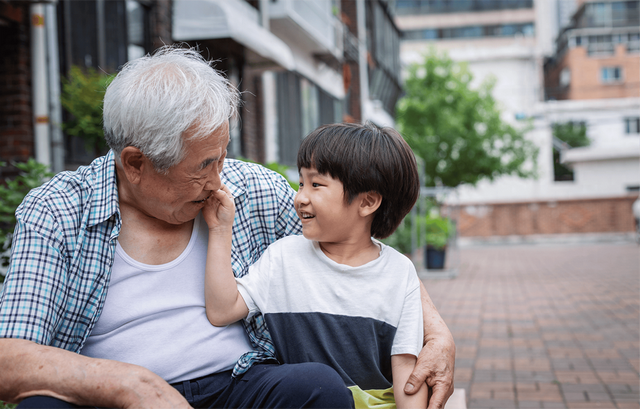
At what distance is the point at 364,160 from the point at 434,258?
10813 millimetres

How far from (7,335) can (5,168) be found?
15.5ft

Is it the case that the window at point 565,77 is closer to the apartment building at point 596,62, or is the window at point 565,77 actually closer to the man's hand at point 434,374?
the apartment building at point 596,62

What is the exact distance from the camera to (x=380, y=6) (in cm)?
2155

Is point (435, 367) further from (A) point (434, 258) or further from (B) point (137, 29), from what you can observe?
(A) point (434, 258)

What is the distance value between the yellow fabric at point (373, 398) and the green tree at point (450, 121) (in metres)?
24.1

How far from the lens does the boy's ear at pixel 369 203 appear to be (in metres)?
1.81

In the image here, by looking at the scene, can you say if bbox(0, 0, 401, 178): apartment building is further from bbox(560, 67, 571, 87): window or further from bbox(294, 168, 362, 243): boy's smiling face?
bbox(560, 67, 571, 87): window

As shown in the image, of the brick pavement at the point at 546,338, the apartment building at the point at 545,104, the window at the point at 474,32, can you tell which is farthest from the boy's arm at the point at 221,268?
the window at the point at 474,32

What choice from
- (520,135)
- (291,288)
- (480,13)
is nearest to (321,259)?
(291,288)

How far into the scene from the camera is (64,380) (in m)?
1.46

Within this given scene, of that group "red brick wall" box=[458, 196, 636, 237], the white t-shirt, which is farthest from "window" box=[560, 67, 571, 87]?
the white t-shirt

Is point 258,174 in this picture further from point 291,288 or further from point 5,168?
point 5,168

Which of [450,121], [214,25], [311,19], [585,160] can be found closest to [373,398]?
[214,25]

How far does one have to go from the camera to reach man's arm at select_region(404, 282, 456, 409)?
1690mm
